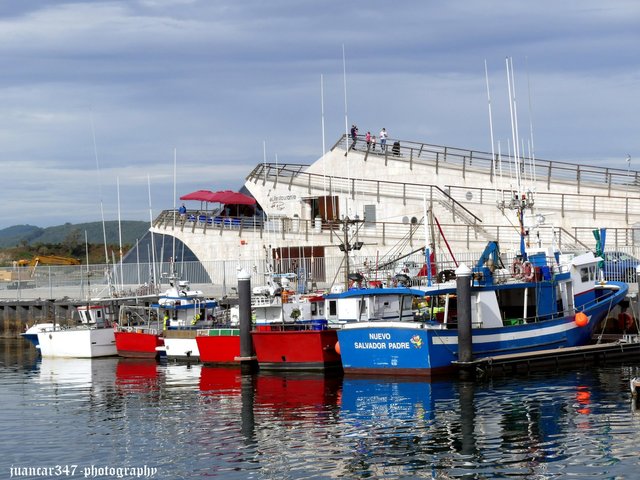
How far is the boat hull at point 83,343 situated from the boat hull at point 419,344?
55.5 feet

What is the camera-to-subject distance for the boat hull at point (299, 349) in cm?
3675

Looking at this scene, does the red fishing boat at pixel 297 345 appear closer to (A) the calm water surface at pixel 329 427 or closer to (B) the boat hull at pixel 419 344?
(A) the calm water surface at pixel 329 427

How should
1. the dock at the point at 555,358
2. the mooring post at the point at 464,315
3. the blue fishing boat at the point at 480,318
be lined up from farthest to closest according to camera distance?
the blue fishing boat at the point at 480,318 < the dock at the point at 555,358 < the mooring post at the point at 464,315

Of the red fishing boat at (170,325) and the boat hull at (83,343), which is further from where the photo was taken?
the boat hull at (83,343)

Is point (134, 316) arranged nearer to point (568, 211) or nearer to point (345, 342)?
point (345, 342)

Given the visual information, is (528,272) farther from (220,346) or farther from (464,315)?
(220,346)

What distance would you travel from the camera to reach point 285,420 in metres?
27.5

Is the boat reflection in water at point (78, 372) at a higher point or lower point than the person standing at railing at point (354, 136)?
lower

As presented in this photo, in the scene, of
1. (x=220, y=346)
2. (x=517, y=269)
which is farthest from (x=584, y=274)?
(x=220, y=346)

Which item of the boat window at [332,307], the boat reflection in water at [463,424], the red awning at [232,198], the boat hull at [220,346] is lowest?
the boat reflection in water at [463,424]

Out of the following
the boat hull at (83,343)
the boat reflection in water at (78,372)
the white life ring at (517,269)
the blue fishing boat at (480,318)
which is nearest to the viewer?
the blue fishing boat at (480,318)

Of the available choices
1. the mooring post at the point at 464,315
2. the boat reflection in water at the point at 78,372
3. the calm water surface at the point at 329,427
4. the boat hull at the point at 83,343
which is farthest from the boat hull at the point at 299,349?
the boat hull at the point at 83,343

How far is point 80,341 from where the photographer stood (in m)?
48.4

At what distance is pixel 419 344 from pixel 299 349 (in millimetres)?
5470
